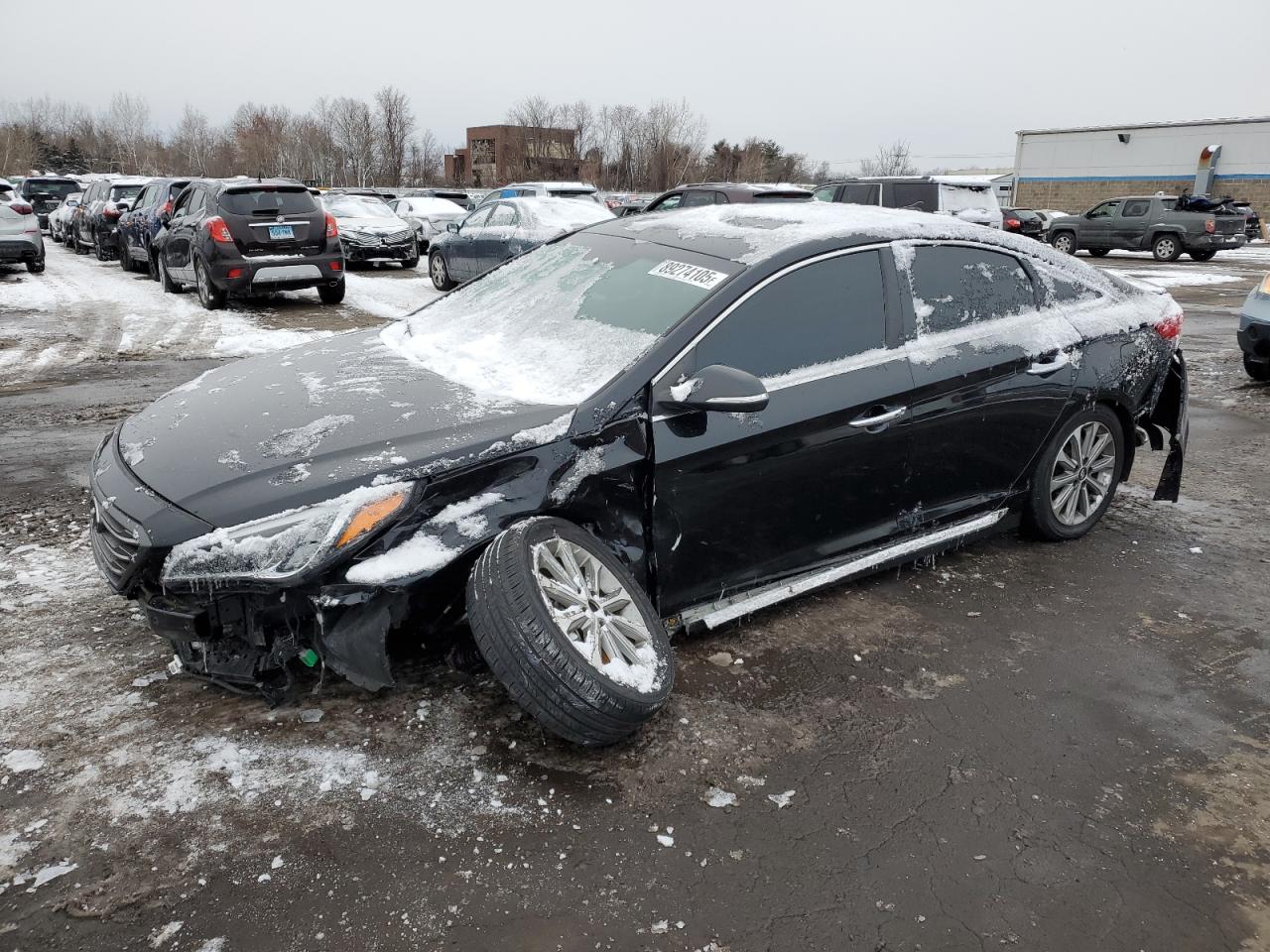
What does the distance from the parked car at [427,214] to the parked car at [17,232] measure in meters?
7.54

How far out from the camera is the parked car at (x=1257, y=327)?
7.67m

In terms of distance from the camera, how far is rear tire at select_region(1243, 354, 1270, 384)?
7951 mm

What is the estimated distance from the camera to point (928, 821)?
8.48 ft

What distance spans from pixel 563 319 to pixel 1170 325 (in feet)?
10.1

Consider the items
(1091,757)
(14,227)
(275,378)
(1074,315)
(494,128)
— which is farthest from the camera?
(494,128)

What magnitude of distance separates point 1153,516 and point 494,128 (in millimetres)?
70155

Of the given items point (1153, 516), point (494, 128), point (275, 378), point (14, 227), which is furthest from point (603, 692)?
point (494, 128)

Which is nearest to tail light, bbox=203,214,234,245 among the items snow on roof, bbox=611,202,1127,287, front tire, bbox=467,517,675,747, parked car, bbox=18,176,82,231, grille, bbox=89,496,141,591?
snow on roof, bbox=611,202,1127,287

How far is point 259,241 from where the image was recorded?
1123 centimetres

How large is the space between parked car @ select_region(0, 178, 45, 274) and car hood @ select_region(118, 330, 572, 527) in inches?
583

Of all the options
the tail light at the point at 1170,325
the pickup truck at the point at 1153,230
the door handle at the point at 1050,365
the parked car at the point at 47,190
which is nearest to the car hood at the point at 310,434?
the door handle at the point at 1050,365

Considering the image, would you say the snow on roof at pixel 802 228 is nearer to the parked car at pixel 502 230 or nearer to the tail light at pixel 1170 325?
the tail light at pixel 1170 325

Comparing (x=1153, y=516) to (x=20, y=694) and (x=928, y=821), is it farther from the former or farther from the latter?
(x=20, y=694)

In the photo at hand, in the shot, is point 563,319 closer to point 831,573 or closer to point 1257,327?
point 831,573
